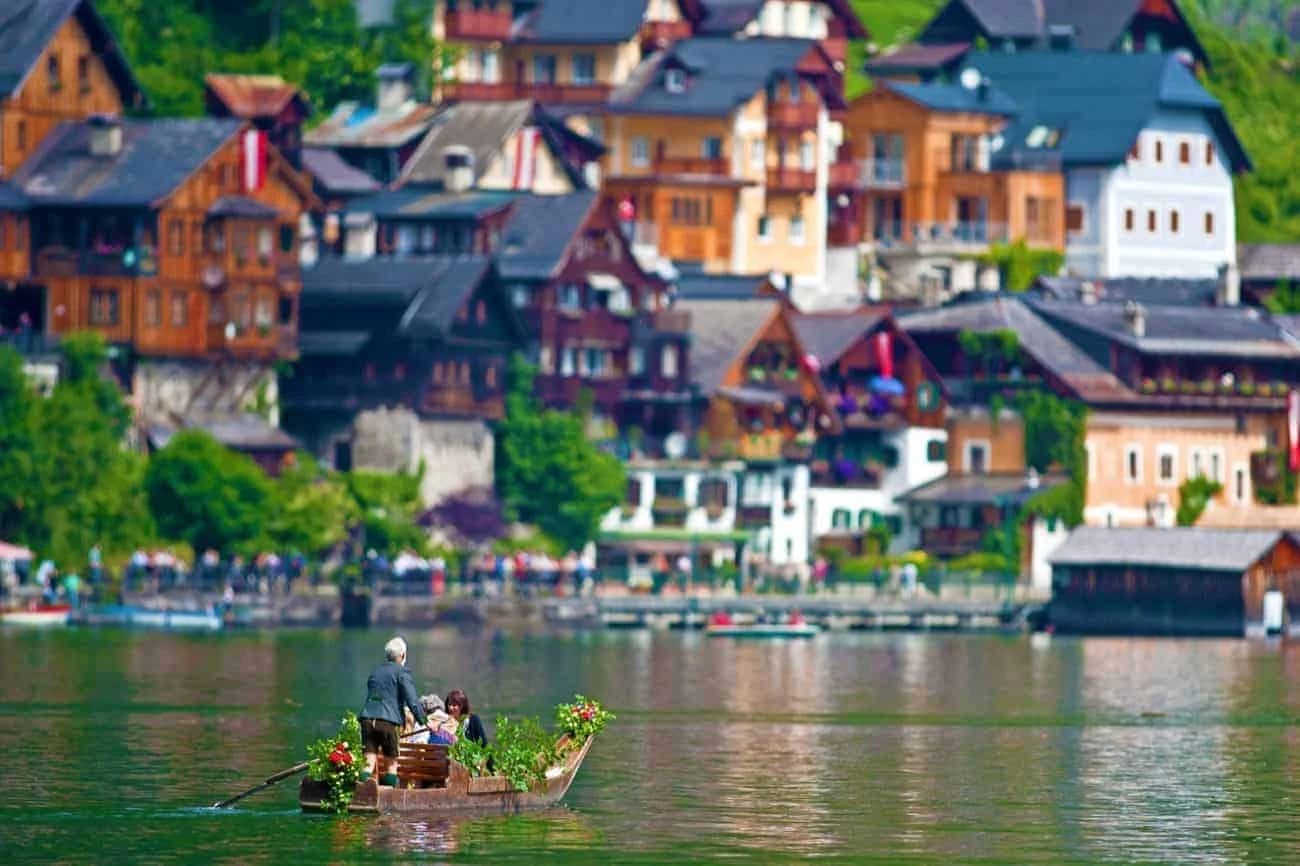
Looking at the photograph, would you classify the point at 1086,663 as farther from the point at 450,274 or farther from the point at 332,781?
the point at 332,781

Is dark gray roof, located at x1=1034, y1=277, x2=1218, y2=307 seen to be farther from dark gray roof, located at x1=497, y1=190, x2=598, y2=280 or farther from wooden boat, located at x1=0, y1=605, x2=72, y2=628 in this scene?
wooden boat, located at x1=0, y1=605, x2=72, y2=628

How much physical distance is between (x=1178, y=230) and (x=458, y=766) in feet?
348

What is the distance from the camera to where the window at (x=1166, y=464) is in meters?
135

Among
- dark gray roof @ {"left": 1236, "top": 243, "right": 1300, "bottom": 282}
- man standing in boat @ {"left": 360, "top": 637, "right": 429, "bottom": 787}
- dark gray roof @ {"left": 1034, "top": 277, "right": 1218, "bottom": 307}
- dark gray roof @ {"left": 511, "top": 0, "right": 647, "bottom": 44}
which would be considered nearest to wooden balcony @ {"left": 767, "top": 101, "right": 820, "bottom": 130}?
dark gray roof @ {"left": 511, "top": 0, "right": 647, "bottom": 44}

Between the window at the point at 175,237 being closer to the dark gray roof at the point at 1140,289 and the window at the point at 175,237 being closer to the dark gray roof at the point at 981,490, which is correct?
the dark gray roof at the point at 981,490

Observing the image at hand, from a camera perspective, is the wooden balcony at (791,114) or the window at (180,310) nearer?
the window at (180,310)

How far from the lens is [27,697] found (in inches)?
2995

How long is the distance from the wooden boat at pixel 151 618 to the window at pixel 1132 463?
1462 inches

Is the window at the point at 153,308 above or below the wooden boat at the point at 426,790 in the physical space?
above

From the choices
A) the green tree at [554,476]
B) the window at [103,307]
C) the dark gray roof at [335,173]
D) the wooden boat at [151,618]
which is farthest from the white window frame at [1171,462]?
the wooden boat at [151,618]

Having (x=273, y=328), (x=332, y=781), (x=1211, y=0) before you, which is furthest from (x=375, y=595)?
(x=1211, y=0)

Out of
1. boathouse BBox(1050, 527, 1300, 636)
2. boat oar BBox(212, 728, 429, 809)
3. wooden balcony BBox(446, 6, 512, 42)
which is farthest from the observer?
wooden balcony BBox(446, 6, 512, 42)

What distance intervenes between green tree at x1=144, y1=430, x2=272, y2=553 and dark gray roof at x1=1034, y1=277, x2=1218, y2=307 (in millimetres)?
35993

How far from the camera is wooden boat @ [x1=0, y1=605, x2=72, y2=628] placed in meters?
104
